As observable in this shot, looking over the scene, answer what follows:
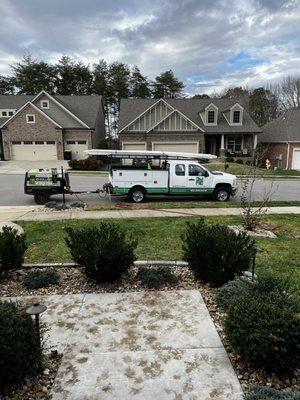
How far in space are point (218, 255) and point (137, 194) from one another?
33.3ft

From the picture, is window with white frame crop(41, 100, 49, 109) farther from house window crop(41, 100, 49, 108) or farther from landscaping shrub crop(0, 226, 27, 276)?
landscaping shrub crop(0, 226, 27, 276)

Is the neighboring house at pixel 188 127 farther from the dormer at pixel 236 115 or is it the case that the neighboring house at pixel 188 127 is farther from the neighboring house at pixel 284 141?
the neighboring house at pixel 284 141

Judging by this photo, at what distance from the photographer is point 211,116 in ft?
124

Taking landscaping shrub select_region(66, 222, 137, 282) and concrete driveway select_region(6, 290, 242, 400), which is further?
landscaping shrub select_region(66, 222, 137, 282)

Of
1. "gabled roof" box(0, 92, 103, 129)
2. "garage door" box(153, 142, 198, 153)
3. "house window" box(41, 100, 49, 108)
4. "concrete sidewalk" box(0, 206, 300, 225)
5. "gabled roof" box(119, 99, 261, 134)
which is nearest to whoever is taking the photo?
"concrete sidewalk" box(0, 206, 300, 225)

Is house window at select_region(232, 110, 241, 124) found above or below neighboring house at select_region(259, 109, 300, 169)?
above

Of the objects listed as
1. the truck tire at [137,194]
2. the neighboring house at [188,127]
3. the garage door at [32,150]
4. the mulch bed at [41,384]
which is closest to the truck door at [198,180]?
the truck tire at [137,194]

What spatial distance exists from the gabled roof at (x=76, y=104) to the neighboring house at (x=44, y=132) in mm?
261

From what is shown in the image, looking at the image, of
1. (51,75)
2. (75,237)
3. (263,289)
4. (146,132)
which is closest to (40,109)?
(146,132)

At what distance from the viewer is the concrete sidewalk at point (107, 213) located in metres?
12.1

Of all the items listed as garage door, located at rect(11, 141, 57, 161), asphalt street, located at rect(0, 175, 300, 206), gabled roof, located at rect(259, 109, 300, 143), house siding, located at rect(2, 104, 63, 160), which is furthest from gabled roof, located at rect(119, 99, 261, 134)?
asphalt street, located at rect(0, 175, 300, 206)

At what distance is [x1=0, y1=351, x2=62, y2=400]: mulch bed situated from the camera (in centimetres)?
348

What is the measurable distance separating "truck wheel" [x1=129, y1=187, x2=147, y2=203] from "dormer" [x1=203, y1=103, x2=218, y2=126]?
2433 cm

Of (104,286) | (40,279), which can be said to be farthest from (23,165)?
(104,286)
